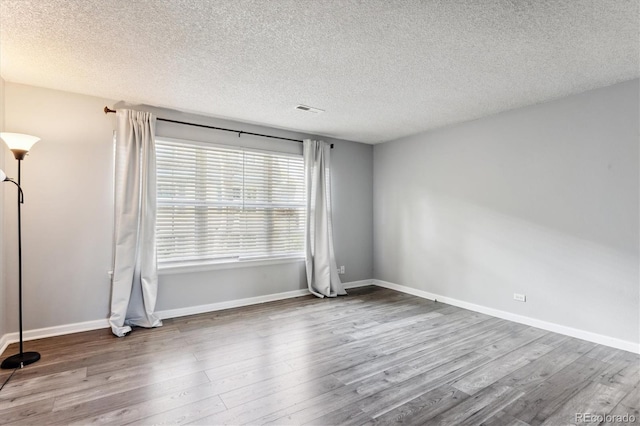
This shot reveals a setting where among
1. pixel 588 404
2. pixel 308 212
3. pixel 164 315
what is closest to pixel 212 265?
pixel 164 315

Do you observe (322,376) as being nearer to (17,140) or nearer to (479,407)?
(479,407)

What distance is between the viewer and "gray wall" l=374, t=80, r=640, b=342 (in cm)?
312

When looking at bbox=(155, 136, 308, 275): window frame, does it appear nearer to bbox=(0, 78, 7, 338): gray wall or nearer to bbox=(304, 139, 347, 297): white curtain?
bbox=(304, 139, 347, 297): white curtain

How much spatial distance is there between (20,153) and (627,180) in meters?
5.51

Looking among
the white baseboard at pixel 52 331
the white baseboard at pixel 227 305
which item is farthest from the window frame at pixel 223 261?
the white baseboard at pixel 52 331

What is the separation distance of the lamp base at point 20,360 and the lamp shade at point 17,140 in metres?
1.75

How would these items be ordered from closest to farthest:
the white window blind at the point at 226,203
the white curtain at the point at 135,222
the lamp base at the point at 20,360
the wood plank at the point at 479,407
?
1. the wood plank at the point at 479,407
2. the lamp base at the point at 20,360
3. the white curtain at the point at 135,222
4. the white window blind at the point at 226,203

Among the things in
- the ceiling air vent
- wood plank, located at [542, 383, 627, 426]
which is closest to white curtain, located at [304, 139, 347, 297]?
the ceiling air vent

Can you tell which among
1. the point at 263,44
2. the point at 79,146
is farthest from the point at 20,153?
the point at 263,44

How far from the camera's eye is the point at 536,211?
372 centimetres

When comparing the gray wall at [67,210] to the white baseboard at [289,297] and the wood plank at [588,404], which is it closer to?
the white baseboard at [289,297]

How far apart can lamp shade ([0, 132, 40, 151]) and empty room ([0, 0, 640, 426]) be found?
15 millimetres

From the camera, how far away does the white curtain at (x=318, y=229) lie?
5020mm

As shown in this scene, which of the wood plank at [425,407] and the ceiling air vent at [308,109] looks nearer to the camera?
the wood plank at [425,407]
